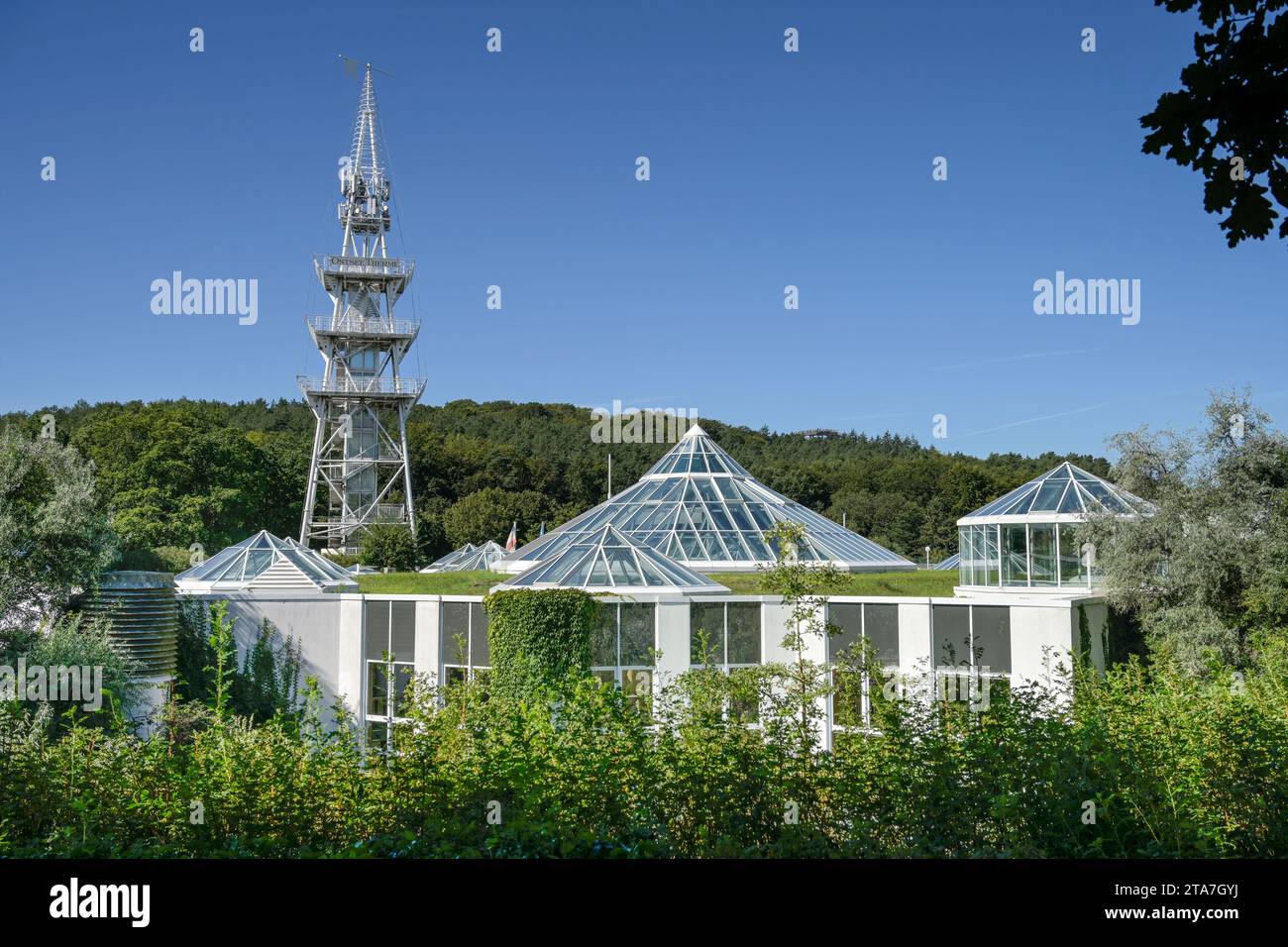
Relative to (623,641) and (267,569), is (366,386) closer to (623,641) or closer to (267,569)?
(267,569)

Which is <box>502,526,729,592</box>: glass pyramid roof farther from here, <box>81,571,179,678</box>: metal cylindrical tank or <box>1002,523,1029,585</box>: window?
<box>81,571,179,678</box>: metal cylindrical tank

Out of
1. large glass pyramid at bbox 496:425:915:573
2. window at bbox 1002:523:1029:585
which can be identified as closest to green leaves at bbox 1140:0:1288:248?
window at bbox 1002:523:1029:585

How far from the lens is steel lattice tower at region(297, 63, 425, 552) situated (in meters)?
54.6

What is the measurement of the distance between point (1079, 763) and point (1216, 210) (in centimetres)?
410

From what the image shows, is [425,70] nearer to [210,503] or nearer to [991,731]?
[991,731]

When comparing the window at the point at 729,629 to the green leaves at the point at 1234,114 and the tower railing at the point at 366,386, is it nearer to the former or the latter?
the green leaves at the point at 1234,114

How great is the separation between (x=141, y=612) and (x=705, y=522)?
53.6 ft

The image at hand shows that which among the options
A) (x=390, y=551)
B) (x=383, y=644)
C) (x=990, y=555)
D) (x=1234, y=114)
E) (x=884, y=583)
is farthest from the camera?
(x=390, y=551)

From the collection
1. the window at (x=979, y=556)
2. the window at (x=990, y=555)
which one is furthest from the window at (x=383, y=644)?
the window at (x=990, y=555)

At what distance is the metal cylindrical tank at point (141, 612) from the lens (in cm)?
2125

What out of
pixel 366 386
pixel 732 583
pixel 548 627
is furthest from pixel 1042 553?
pixel 366 386

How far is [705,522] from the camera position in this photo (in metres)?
31.6

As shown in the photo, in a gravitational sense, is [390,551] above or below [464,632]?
above
